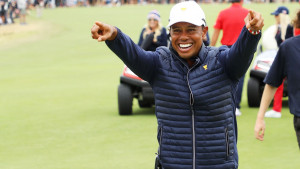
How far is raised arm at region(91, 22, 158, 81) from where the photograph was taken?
14.1 feet

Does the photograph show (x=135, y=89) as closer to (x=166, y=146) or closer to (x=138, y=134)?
(x=138, y=134)

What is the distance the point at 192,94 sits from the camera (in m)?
4.64

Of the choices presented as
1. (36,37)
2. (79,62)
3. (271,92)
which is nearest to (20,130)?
(271,92)

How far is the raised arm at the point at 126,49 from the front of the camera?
170 inches

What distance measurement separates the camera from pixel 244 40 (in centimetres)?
441

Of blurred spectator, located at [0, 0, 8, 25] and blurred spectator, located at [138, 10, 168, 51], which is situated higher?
blurred spectator, located at [138, 10, 168, 51]

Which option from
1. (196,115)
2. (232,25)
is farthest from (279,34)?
(196,115)

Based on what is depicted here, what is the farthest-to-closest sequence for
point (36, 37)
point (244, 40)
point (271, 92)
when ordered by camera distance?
point (36, 37) → point (271, 92) → point (244, 40)

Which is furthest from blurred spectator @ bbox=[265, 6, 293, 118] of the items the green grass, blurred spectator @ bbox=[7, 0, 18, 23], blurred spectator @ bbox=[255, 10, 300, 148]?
blurred spectator @ bbox=[7, 0, 18, 23]

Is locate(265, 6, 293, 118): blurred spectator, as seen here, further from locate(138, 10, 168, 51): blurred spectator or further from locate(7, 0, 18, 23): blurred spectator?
locate(7, 0, 18, 23): blurred spectator

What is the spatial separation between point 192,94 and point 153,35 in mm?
7639

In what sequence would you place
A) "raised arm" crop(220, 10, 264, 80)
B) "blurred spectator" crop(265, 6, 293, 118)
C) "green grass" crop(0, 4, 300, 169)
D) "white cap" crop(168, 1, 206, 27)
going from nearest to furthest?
"raised arm" crop(220, 10, 264, 80), "white cap" crop(168, 1, 206, 27), "green grass" crop(0, 4, 300, 169), "blurred spectator" crop(265, 6, 293, 118)

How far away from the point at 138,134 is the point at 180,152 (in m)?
5.88

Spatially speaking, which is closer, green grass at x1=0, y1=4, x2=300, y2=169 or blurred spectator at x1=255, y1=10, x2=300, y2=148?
blurred spectator at x1=255, y1=10, x2=300, y2=148
